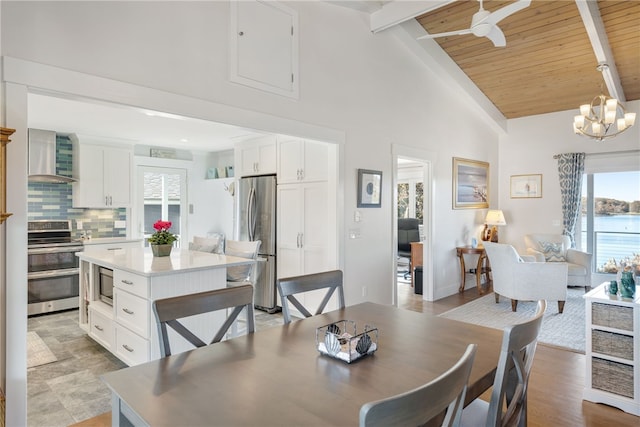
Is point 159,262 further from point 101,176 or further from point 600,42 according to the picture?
point 600,42

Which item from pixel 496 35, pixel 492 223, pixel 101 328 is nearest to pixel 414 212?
pixel 492 223

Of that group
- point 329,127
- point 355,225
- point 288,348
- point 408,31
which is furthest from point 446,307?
point 288,348

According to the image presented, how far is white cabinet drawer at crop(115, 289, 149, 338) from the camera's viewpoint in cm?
290

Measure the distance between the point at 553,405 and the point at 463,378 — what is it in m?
2.32

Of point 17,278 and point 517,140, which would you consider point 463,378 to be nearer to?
point 17,278

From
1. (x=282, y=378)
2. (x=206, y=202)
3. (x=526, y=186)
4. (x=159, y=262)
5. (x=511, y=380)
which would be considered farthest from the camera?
(x=206, y=202)

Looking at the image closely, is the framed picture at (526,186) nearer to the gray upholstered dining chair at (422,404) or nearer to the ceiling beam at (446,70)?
the ceiling beam at (446,70)

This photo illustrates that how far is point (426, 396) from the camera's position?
859 millimetres

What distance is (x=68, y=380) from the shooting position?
3021 millimetres

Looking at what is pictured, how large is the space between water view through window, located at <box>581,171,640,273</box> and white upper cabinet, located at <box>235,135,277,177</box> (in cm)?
552

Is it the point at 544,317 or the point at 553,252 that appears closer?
the point at 544,317

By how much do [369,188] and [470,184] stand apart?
9.35 ft

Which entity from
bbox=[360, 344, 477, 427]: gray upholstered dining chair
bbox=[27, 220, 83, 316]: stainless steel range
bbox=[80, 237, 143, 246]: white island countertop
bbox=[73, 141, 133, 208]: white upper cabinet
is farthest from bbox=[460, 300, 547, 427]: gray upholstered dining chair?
bbox=[73, 141, 133, 208]: white upper cabinet

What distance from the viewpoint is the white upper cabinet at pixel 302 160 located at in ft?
14.6
